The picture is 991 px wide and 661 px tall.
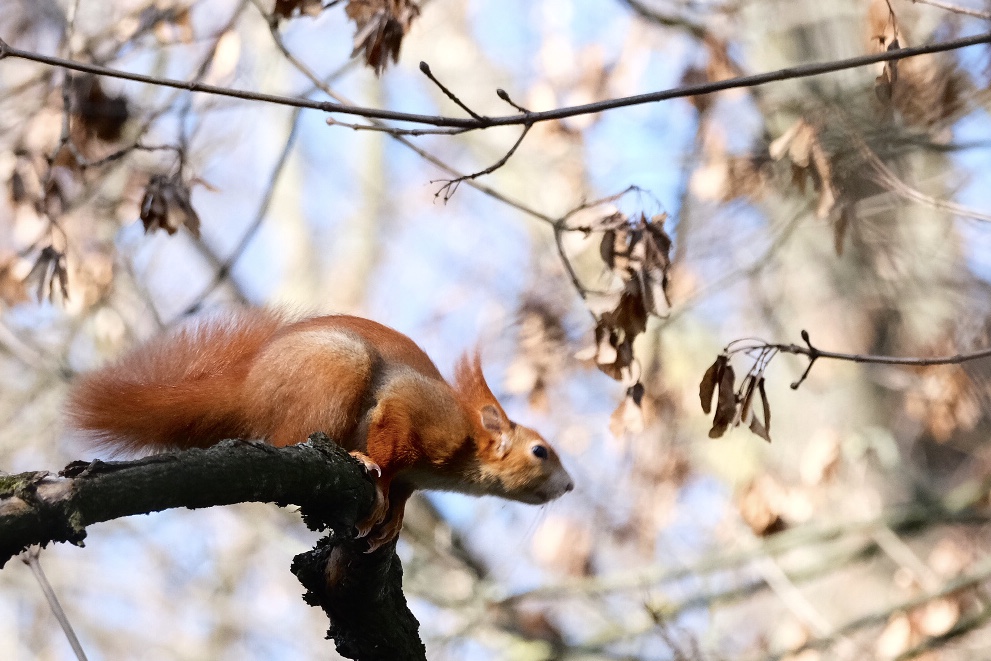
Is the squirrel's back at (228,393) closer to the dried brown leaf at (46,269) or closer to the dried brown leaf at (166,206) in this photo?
the dried brown leaf at (166,206)

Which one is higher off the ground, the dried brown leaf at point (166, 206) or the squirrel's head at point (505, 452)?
the dried brown leaf at point (166, 206)

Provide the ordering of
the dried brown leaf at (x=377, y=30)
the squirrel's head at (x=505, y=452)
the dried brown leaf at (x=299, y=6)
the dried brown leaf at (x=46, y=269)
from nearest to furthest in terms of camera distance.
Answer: the squirrel's head at (x=505, y=452) < the dried brown leaf at (x=377, y=30) < the dried brown leaf at (x=299, y=6) < the dried brown leaf at (x=46, y=269)

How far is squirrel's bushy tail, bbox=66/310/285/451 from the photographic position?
2.76 metres

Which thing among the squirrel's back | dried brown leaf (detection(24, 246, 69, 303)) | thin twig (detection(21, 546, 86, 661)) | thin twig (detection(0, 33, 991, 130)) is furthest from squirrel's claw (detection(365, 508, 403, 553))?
dried brown leaf (detection(24, 246, 69, 303))

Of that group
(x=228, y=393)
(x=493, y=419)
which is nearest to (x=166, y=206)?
(x=228, y=393)

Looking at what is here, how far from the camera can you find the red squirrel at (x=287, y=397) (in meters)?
2.76

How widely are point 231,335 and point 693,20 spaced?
3.94 m

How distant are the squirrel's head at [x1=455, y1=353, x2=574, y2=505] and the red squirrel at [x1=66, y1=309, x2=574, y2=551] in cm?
17

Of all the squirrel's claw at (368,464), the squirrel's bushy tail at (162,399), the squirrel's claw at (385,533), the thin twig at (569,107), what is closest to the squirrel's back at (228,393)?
the squirrel's bushy tail at (162,399)

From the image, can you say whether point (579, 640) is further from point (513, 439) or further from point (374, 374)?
point (374, 374)

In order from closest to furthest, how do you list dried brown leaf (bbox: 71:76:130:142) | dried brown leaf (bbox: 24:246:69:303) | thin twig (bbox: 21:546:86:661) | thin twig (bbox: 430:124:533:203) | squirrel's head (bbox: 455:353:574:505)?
thin twig (bbox: 21:546:86:661)
thin twig (bbox: 430:124:533:203)
squirrel's head (bbox: 455:353:574:505)
dried brown leaf (bbox: 24:246:69:303)
dried brown leaf (bbox: 71:76:130:142)

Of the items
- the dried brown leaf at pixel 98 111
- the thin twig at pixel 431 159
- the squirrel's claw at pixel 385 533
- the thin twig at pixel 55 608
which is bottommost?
the thin twig at pixel 55 608

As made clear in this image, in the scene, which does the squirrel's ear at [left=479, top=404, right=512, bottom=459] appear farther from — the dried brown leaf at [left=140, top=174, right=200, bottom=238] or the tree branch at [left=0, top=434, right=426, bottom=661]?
the dried brown leaf at [left=140, top=174, right=200, bottom=238]

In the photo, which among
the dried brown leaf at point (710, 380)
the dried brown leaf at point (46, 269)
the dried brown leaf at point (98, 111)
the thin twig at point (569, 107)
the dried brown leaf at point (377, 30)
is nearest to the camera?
the thin twig at point (569, 107)
